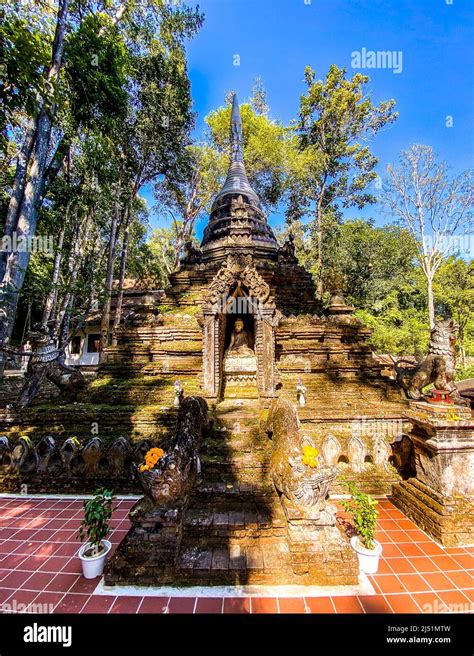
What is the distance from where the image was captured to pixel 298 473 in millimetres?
3850

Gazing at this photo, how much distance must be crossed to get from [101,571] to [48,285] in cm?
870

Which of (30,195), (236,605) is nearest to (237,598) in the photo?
(236,605)

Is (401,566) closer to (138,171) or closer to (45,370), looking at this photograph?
(45,370)

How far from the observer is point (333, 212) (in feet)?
82.0

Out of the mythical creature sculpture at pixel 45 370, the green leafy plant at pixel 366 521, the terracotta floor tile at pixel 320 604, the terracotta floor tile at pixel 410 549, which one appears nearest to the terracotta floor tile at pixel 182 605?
the terracotta floor tile at pixel 320 604

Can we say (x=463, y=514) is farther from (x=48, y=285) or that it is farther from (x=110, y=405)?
(x=48, y=285)

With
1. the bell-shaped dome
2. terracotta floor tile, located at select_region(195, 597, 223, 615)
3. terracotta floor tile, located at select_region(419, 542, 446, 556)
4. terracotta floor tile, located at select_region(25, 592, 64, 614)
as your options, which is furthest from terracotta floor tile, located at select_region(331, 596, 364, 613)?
the bell-shaped dome

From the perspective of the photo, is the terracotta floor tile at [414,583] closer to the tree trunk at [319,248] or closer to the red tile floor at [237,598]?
the red tile floor at [237,598]

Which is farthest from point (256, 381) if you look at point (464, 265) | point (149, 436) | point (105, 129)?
point (464, 265)

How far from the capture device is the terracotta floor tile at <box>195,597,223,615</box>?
296cm

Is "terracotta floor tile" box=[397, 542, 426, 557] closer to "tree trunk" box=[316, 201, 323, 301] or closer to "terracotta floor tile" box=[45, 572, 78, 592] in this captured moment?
"terracotta floor tile" box=[45, 572, 78, 592]

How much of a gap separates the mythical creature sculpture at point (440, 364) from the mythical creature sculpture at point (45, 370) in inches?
322

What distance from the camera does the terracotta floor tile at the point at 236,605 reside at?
2.97 meters
